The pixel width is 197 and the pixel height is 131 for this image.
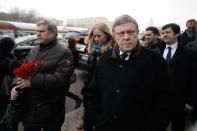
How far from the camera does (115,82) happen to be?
7.74 ft

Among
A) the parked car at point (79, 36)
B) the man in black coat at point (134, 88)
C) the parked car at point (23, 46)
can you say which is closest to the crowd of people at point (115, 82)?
the man in black coat at point (134, 88)

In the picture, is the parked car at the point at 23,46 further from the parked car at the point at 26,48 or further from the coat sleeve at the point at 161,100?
the coat sleeve at the point at 161,100

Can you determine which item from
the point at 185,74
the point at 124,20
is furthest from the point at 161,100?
the point at 185,74

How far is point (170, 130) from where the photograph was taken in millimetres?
4223

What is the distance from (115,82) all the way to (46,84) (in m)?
1.03

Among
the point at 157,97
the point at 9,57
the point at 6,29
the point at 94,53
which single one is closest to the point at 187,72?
the point at 94,53

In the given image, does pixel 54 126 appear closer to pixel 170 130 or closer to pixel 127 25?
pixel 127 25

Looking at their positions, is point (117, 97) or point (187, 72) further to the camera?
point (187, 72)

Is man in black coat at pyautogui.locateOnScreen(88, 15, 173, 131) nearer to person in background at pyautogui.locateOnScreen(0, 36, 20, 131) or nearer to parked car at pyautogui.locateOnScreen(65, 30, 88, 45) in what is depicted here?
person in background at pyautogui.locateOnScreen(0, 36, 20, 131)

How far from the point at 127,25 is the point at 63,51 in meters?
1.12

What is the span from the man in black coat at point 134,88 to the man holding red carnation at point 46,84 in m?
0.91

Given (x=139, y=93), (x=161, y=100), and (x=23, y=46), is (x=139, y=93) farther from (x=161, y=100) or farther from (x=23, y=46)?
(x=23, y=46)

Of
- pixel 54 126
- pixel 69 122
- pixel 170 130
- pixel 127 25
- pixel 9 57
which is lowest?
pixel 69 122

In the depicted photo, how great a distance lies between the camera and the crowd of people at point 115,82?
2.31 m
